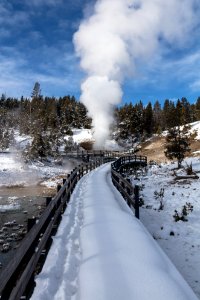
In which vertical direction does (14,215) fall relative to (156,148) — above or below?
below

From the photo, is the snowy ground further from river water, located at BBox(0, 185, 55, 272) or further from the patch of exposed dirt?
the patch of exposed dirt

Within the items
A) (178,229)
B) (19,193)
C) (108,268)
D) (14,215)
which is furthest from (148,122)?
(108,268)

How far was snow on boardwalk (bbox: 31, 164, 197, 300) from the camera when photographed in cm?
480

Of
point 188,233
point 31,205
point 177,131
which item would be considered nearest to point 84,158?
point 177,131

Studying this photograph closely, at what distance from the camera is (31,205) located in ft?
67.7

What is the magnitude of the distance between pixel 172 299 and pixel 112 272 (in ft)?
4.15

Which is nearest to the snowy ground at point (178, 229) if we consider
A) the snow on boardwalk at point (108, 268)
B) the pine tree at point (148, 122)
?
the snow on boardwalk at point (108, 268)

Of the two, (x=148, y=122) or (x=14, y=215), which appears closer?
(x=14, y=215)

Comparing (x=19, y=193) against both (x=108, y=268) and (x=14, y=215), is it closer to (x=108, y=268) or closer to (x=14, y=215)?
(x=14, y=215)

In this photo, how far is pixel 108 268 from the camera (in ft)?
18.3

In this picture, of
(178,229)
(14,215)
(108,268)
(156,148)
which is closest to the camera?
(108,268)

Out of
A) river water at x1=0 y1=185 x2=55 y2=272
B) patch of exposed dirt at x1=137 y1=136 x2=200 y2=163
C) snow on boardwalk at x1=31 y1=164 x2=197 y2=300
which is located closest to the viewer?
snow on boardwalk at x1=31 y1=164 x2=197 y2=300

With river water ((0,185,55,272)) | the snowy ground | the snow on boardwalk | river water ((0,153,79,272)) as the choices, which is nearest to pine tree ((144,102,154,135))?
river water ((0,153,79,272))

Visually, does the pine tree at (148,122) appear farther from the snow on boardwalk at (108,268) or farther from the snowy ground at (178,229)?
the snow on boardwalk at (108,268)
